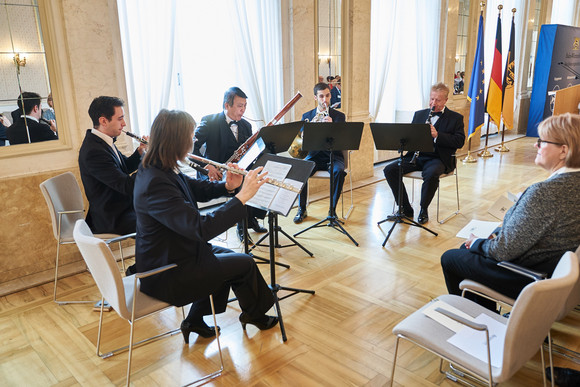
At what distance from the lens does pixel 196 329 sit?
8.71 feet

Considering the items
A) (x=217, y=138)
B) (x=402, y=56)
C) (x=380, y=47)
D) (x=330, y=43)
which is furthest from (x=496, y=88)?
(x=217, y=138)

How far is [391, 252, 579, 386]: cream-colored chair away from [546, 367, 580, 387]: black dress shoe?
2.18 ft

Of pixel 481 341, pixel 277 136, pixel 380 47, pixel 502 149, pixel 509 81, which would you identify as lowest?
pixel 502 149

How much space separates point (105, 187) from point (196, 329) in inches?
46.5

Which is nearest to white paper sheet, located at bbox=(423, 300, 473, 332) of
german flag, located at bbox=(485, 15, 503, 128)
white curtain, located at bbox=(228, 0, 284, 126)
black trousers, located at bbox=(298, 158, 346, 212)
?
black trousers, located at bbox=(298, 158, 346, 212)

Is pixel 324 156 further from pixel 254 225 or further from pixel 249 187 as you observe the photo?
pixel 249 187

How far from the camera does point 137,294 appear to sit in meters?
2.21

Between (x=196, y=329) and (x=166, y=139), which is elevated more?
(x=166, y=139)

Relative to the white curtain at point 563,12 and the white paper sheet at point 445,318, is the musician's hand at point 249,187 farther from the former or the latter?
the white curtain at point 563,12

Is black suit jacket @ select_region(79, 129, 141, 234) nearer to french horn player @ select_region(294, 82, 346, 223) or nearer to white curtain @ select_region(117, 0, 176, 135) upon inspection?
white curtain @ select_region(117, 0, 176, 135)

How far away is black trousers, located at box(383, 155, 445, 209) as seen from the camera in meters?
4.46

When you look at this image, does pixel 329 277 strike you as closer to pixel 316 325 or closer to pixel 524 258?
pixel 316 325

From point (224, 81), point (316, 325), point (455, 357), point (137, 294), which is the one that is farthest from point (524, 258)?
point (224, 81)

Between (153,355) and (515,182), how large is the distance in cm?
538
